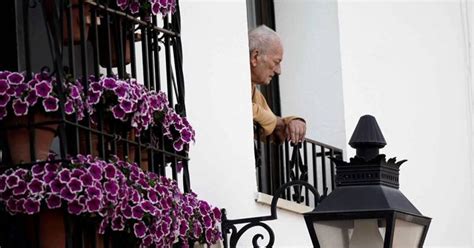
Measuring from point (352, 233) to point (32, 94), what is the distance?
1.51 m

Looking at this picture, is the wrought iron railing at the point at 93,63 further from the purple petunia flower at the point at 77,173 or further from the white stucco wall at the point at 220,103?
the white stucco wall at the point at 220,103

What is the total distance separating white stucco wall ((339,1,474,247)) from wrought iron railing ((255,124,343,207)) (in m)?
0.38

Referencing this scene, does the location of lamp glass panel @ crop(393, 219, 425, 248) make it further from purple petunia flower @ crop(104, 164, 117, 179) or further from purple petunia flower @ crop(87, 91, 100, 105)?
purple petunia flower @ crop(87, 91, 100, 105)

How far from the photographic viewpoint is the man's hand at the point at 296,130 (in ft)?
36.2

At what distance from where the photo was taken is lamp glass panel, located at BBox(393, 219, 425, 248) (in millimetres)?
8031

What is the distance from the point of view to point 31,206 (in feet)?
26.4

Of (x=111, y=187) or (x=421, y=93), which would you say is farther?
(x=421, y=93)

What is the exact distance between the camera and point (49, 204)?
8.07 m

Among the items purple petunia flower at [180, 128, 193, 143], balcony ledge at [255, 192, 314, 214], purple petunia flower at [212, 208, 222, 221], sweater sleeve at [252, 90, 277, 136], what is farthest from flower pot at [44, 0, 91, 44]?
sweater sleeve at [252, 90, 277, 136]

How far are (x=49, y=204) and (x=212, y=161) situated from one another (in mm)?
2158

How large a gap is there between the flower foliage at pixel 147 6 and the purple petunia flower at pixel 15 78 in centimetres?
84

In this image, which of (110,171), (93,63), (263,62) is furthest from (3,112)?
(263,62)

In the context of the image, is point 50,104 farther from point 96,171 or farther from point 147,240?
point 147,240

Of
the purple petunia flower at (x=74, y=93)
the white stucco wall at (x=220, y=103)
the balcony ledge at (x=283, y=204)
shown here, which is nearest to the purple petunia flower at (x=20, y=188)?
the purple petunia flower at (x=74, y=93)
